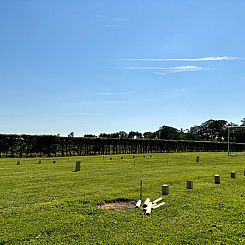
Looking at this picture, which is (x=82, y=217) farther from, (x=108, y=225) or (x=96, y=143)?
(x=96, y=143)

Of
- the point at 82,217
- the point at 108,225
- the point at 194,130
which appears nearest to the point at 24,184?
the point at 82,217

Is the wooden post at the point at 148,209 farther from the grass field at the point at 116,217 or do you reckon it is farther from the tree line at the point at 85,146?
the tree line at the point at 85,146

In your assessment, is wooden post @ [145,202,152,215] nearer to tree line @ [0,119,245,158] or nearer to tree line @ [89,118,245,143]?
tree line @ [0,119,245,158]

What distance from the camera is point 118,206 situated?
9281 millimetres

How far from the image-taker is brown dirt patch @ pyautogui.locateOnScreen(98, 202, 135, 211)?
29.5 ft

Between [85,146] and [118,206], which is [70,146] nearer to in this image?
[85,146]

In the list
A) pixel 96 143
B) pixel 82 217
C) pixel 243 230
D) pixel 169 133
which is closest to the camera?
pixel 243 230

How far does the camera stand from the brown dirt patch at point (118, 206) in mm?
8984

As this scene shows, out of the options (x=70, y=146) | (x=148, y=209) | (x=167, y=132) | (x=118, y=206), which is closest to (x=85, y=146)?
(x=70, y=146)

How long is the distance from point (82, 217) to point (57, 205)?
5.12 feet

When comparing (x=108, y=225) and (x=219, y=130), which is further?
(x=219, y=130)

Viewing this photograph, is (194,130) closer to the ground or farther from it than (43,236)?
farther from it

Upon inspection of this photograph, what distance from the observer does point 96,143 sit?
45.5 meters

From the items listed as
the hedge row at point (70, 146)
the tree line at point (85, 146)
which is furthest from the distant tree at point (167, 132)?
the hedge row at point (70, 146)
